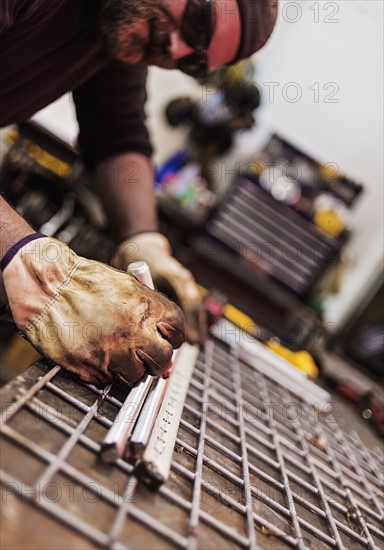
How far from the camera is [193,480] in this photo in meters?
0.75

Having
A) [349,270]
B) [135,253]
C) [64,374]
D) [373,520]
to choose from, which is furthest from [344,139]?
[64,374]

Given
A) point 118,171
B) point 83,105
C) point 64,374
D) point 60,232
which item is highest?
point 83,105

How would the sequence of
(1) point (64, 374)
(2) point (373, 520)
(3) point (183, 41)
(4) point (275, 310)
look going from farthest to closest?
(4) point (275, 310)
(3) point (183, 41)
(2) point (373, 520)
(1) point (64, 374)

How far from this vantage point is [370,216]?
3.28 m

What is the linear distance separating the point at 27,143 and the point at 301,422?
1.79 meters

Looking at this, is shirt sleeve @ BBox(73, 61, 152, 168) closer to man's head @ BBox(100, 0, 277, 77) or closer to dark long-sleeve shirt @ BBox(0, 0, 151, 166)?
dark long-sleeve shirt @ BBox(0, 0, 151, 166)

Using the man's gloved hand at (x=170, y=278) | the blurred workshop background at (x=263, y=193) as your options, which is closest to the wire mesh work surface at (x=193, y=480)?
the man's gloved hand at (x=170, y=278)

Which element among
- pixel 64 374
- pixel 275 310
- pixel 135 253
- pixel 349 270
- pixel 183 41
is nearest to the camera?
pixel 64 374

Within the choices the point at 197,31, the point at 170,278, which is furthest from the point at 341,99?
the point at 170,278

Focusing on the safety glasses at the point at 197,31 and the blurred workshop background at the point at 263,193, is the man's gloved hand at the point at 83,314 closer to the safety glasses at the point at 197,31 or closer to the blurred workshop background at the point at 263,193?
the safety glasses at the point at 197,31

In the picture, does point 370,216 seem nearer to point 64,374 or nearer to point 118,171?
point 118,171

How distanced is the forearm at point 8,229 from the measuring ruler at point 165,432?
37 cm

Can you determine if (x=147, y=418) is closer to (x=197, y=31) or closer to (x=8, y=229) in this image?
(x=8, y=229)

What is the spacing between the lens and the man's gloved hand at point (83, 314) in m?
0.85
